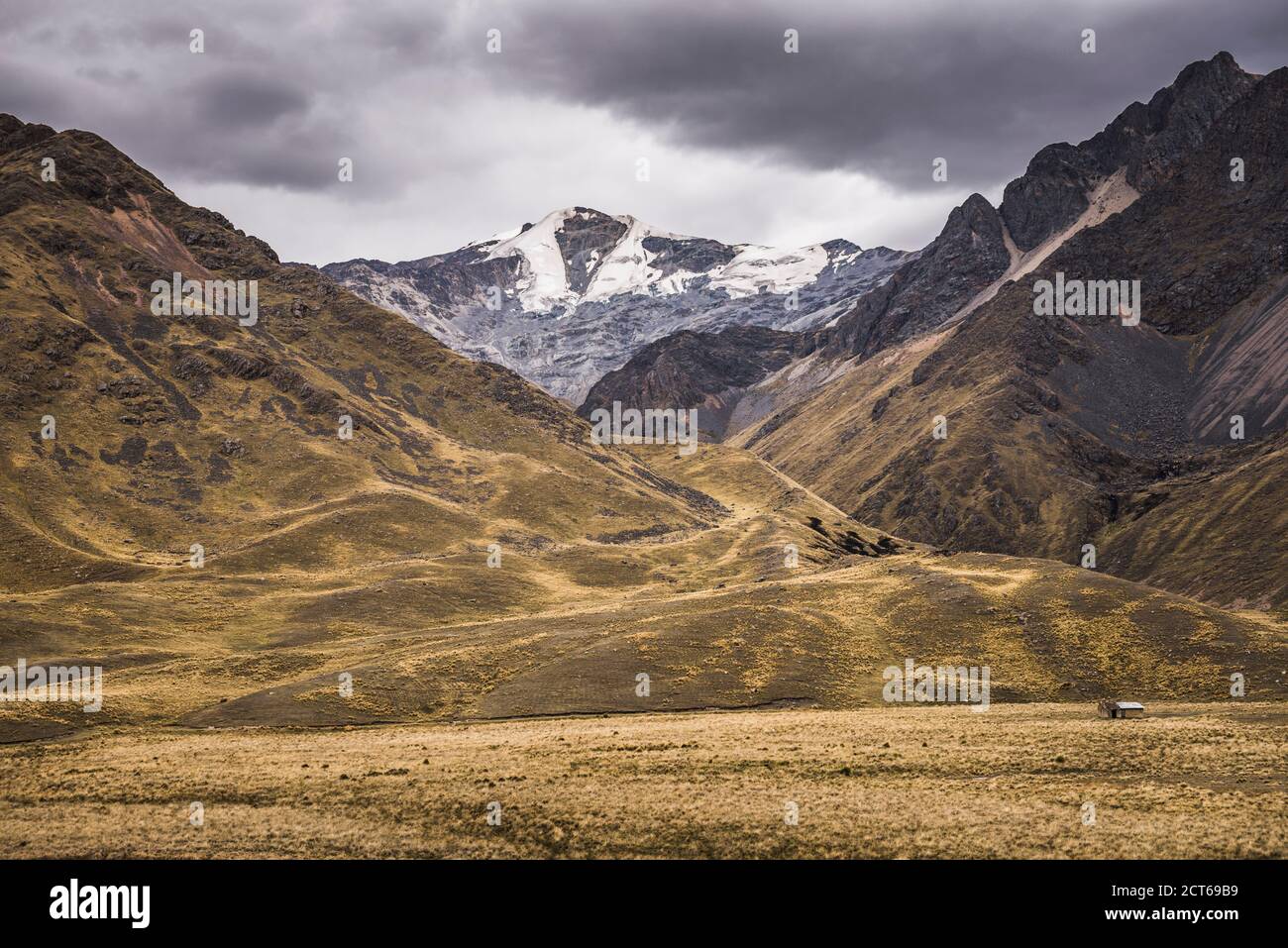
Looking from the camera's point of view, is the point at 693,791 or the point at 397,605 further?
the point at 397,605

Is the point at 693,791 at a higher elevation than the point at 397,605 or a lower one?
lower

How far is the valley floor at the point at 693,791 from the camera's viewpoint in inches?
1631

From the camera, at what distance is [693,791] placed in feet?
163

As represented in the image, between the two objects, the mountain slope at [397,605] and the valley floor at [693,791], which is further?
the mountain slope at [397,605]

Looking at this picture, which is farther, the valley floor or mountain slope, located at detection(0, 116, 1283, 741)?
mountain slope, located at detection(0, 116, 1283, 741)

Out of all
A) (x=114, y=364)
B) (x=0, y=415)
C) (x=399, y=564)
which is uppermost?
(x=114, y=364)

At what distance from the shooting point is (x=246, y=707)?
84.7 meters

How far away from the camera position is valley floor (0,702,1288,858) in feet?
136
